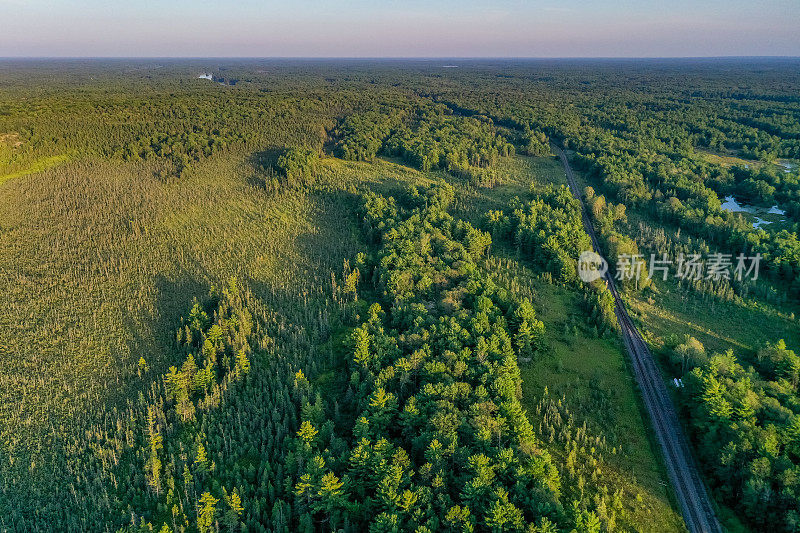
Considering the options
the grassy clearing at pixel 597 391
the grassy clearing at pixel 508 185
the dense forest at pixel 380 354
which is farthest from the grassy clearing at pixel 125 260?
the grassy clearing at pixel 597 391

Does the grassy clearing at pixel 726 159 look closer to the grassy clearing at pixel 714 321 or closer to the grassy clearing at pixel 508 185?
the grassy clearing at pixel 508 185

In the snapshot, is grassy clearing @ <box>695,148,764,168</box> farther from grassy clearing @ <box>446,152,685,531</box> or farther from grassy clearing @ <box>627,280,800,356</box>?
grassy clearing @ <box>446,152,685,531</box>

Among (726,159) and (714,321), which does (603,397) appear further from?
(726,159)

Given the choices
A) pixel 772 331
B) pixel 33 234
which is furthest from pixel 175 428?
pixel 772 331

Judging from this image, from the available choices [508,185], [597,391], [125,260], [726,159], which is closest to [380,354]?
[597,391]

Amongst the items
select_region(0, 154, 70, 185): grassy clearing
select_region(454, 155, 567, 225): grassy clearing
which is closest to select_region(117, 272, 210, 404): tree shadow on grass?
select_region(454, 155, 567, 225): grassy clearing
